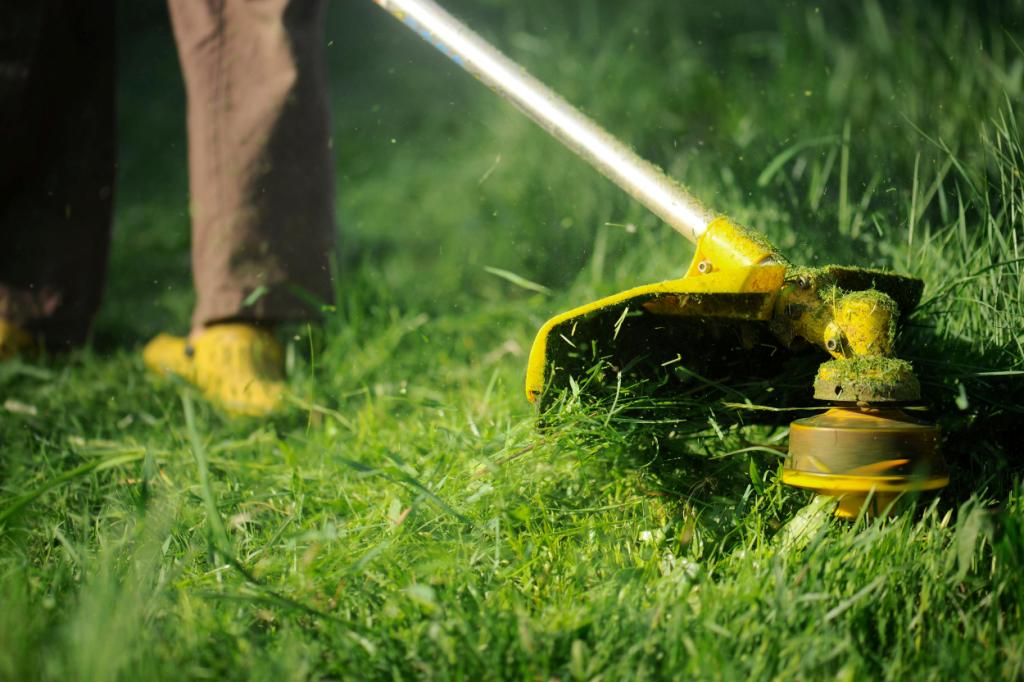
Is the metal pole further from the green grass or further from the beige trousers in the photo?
the beige trousers

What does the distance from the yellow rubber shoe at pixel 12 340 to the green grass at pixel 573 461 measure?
3.1 inches

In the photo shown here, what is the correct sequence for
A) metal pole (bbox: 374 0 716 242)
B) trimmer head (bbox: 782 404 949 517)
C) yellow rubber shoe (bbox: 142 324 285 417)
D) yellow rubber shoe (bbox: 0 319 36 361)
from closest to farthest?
trimmer head (bbox: 782 404 949 517) → metal pole (bbox: 374 0 716 242) → yellow rubber shoe (bbox: 142 324 285 417) → yellow rubber shoe (bbox: 0 319 36 361)

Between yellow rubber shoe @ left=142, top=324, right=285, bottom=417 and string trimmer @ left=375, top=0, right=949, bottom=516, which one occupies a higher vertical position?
string trimmer @ left=375, top=0, right=949, bottom=516

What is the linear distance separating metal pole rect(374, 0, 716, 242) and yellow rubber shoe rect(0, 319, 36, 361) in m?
1.24

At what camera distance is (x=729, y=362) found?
1.37 meters

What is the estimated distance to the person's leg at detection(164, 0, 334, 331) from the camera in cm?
191

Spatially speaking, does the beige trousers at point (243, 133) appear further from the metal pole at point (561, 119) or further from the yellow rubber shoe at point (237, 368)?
the metal pole at point (561, 119)

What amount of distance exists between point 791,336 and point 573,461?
1.21ft

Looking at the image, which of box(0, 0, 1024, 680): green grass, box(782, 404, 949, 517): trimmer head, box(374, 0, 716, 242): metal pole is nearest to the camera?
box(0, 0, 1024, 680): green grass

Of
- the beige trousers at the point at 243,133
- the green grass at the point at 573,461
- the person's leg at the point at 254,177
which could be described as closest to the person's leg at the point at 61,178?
the beige trousers at the point at 243,133

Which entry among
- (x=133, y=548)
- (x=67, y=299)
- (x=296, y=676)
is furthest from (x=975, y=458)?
(x=67, y=299)

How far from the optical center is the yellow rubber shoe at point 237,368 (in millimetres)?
1862

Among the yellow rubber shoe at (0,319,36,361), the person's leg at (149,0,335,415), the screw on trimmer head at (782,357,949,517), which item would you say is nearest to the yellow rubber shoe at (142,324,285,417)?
the person's leg at (149,0,335,415)

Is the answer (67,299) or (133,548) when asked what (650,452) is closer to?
(133,548)
